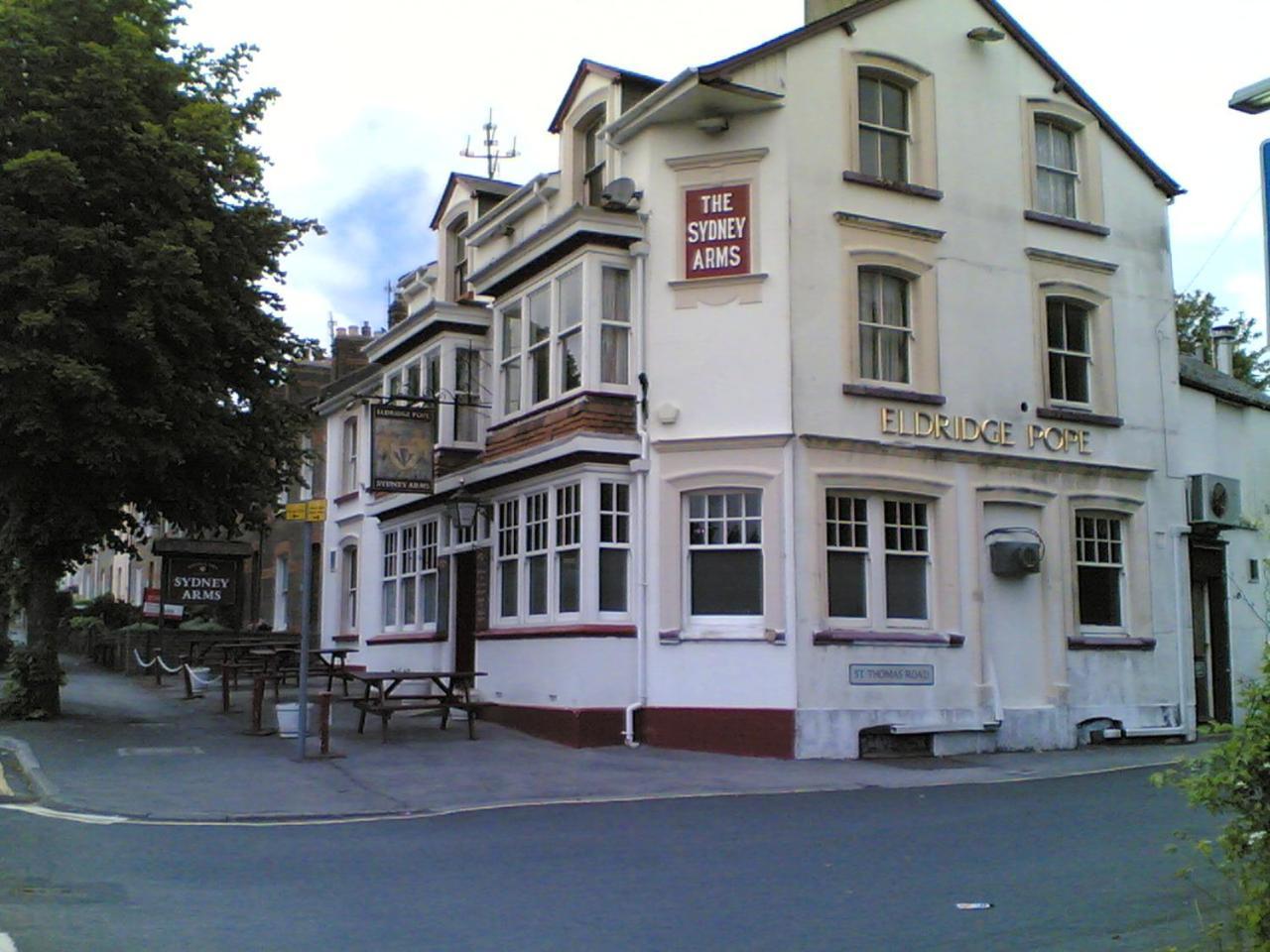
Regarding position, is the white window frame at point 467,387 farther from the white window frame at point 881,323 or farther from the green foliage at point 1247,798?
the green foliage at point 1247,798

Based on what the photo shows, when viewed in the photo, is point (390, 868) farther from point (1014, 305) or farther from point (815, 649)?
point (1014, 305)

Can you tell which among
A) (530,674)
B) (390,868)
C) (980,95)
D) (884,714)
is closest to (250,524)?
(530,674)

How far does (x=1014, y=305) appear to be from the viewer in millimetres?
19234

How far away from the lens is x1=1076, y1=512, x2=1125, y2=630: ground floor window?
19.5 metres

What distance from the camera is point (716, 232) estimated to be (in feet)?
57.9

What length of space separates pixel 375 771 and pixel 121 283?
7312 millimetres

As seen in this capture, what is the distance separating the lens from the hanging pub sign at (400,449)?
62.5 ft

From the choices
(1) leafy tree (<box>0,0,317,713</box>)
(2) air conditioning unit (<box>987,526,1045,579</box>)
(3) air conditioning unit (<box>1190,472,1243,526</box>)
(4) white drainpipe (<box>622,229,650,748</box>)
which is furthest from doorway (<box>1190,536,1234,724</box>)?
(1) leafy tree (<box>0,0,317,713</box>)

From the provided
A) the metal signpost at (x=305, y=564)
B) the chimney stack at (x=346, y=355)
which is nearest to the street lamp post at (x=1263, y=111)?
the metal signpost at (x=305, y=564)

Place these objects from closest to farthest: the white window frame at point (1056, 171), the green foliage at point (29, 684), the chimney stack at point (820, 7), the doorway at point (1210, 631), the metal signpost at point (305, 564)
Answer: the metal signpost at point (305, 564)
the green foliage at point (29, 684)
the chimney stack at point (820, 7)
the white window frame at point (1056, 171)
the doorway at point (1210, 631)

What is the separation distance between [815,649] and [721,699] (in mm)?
1360

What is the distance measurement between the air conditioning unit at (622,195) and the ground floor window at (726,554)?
13.5 feet

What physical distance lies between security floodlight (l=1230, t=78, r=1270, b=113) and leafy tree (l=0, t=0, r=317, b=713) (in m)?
13.7

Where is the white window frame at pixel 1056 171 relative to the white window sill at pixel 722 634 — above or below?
above
